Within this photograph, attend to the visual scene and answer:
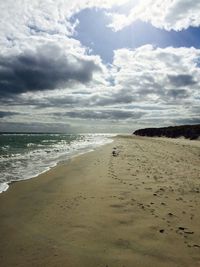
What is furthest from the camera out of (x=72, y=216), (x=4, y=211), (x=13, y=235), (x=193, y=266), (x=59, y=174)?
(x=59, y=174)

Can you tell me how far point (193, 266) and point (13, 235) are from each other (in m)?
3.98

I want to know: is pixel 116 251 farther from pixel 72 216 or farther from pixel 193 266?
pixel 72 216

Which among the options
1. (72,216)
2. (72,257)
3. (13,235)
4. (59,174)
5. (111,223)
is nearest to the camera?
(72,257)

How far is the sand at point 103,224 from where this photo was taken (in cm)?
540

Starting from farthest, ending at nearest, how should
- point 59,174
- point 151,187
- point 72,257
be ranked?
1. point 59,174
2. point 151,187
3. point 72,257

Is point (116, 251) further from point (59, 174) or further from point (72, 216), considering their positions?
point (59, 174)

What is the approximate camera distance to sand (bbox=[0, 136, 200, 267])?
5402 mm

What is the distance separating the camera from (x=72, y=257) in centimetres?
542

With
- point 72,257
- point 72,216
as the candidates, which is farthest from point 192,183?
point 72,257

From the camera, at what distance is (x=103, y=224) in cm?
714

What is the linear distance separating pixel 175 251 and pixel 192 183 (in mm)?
6310

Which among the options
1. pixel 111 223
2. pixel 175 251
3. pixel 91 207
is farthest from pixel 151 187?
pixel 175 251

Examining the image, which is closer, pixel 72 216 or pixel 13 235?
pixel 13 235

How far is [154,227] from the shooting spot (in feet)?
22.2
